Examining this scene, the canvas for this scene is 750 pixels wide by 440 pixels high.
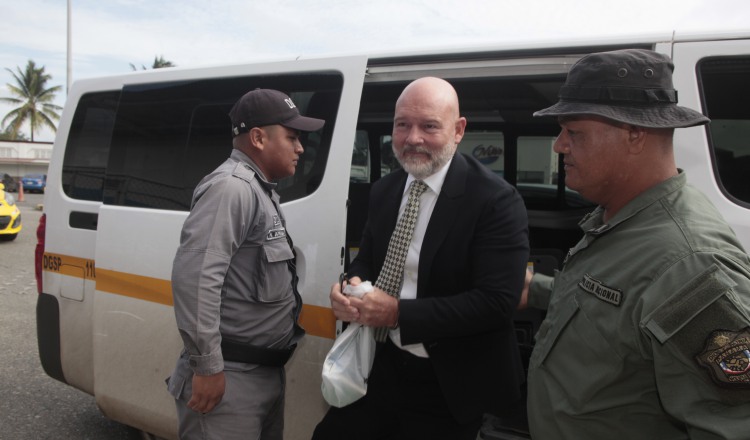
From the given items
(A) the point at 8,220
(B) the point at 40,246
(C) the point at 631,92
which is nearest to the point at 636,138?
(C) the point at 631,92

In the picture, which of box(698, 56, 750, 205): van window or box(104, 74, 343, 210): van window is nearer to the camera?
box(698, 56, 750, 205): van window

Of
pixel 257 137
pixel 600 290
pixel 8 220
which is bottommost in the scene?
pixel 8 220

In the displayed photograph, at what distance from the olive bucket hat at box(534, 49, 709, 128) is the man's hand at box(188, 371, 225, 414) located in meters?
1.31

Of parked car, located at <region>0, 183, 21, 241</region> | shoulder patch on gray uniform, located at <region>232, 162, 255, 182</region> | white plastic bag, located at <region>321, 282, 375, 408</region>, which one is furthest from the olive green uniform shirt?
parked car, located at <region>0, 183, 21, 241</region>

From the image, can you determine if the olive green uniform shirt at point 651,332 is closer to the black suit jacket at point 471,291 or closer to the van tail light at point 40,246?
the black suit jacket at point 471,291

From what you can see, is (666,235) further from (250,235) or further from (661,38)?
(250,235)

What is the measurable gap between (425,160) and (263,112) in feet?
2.01

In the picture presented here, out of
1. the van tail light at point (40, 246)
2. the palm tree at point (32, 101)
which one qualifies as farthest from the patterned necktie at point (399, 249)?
the palm tree at point (32, 101)

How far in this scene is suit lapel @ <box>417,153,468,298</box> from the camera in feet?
5.47

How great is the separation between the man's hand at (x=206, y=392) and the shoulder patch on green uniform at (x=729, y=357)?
138 cm

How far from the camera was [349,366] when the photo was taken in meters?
1.69

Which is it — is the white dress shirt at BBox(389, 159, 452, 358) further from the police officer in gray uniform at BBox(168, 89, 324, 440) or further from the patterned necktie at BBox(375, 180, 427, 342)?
the police officer in gray uniform at BBox(168, 89, 324, 440)

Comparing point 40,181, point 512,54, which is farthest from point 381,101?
point 40,181

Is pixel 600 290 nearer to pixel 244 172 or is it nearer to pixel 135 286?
pixel 244 172
